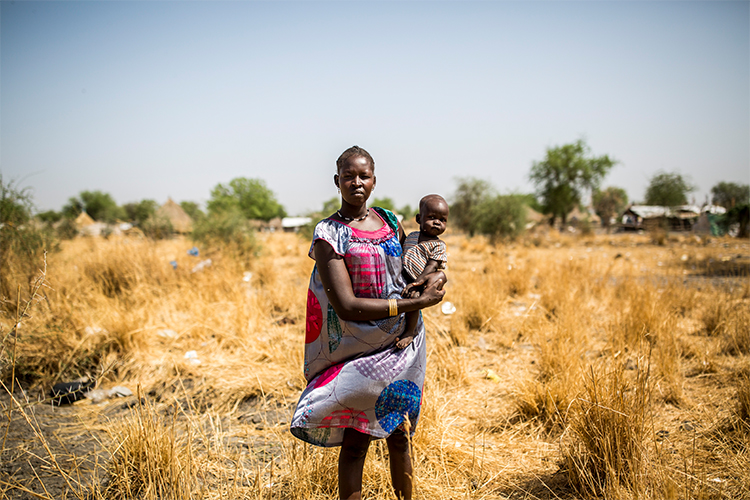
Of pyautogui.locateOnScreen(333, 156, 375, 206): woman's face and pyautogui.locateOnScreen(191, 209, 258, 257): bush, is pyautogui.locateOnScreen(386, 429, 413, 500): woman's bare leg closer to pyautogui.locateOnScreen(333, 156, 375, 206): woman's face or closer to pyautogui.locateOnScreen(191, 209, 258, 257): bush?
pyautogui.locateOnScreen(333, 156, 375, 206): woman's face

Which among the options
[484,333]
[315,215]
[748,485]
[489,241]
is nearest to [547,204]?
[489,241]

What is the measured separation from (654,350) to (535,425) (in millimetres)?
1681

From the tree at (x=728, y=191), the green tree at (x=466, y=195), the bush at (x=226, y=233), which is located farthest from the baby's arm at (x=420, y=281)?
the tree at (x=728, y=191)

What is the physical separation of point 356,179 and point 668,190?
132 ft

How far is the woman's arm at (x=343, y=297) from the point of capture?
1378 millimetres

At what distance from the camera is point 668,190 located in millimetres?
32812

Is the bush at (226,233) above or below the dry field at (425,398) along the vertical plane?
above

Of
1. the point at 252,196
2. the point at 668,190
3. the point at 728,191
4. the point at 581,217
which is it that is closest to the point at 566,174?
the point at 668,190

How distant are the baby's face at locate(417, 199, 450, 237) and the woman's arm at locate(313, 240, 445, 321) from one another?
0.31m

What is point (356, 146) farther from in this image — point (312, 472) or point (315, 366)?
point (312, 472)

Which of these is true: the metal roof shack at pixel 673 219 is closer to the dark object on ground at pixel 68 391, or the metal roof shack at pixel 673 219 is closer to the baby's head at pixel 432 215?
the baby's head at pixel 432 215

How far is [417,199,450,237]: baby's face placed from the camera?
5.27ft

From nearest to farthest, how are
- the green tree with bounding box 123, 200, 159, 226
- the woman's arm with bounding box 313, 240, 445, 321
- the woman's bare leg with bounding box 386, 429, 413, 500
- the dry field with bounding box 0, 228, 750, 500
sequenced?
1. the woman's arm with bounding box 313, 240, 445, 321
2. the woman's bare leg with bounding box 386, 429, 413, 500
3. the dry field with bounding box 0, 228, 750, 500
4. the green tree with bounding box 123, 200, 159, 226

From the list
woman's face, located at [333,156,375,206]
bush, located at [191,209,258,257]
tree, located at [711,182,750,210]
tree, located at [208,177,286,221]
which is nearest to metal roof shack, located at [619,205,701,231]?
tree, located at [711,182,750,210]
